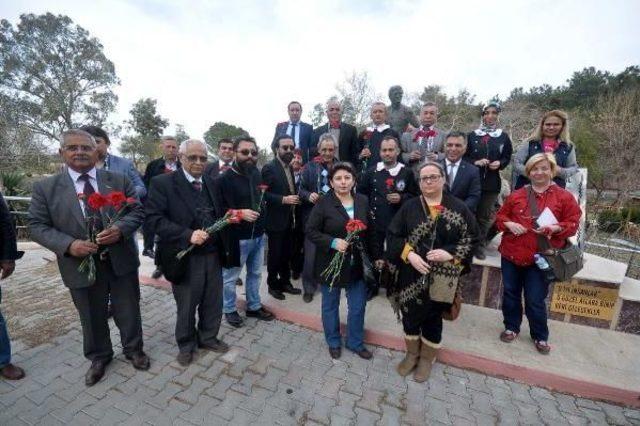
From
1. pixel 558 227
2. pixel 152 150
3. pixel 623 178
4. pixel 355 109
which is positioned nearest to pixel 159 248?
pixel 558 227

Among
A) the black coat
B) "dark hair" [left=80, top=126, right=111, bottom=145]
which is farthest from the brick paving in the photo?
"dark hair" [left=80, top=126, right=111, bottom=145]

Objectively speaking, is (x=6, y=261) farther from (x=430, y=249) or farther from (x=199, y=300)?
(x=430, y=249)

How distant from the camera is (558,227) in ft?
10.1

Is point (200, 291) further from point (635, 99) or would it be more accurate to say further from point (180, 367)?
point (635, 99)

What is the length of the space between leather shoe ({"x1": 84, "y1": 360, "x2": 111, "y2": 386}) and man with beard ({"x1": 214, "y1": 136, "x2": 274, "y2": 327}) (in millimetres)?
1389

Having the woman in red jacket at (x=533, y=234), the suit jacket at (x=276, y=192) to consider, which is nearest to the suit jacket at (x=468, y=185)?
the woman in red jacket at (x=533, y=234)

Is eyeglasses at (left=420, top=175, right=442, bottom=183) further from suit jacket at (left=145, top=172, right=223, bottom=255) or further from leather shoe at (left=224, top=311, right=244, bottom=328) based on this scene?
leather shoe at (left=224, top=311, right=244, bottom=328)

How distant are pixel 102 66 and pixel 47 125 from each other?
7.54 m

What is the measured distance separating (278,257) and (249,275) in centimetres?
58

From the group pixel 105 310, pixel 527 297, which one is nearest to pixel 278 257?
pixel 105 310

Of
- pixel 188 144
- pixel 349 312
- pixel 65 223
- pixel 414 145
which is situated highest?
pixel 414 145

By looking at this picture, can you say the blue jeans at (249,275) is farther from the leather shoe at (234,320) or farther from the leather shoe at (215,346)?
the leather shoe at (215,346)

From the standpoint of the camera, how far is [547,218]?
317cm

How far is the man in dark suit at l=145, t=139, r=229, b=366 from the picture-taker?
117 inches
